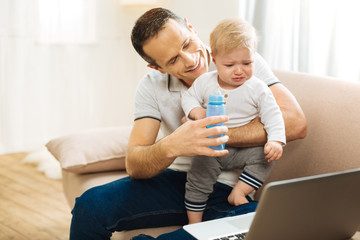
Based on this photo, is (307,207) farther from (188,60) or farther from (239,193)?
(188,60)

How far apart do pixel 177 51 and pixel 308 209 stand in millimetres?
817

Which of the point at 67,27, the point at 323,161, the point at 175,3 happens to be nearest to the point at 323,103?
the point at 323,161

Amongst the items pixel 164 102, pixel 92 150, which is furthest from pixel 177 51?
pixel 92 150

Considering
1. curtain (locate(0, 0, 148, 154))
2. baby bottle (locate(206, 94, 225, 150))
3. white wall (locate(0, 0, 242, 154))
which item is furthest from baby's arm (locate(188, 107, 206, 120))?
curtain (locate(0, 0, 148, 154))

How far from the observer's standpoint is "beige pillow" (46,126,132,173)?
6.63 ft

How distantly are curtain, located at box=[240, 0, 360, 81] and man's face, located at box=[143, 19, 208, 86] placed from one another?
97cm

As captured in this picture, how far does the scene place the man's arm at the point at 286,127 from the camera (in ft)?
4.94

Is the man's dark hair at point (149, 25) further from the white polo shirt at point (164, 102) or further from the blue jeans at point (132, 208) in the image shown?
the blue jeans at point (132, 208)

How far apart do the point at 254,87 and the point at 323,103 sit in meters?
0.36

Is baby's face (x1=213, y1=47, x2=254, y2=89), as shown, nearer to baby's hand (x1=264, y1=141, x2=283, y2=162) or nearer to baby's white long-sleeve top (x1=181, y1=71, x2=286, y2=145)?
baby's white long-sleeve top (x1=181, y1=71, x2=286, y2=145)

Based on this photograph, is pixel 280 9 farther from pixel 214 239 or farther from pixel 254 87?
pixel 214 239

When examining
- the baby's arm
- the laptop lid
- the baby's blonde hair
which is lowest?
the laptop lid

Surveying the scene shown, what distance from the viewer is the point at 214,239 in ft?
3.89

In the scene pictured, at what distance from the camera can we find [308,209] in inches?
40.3
